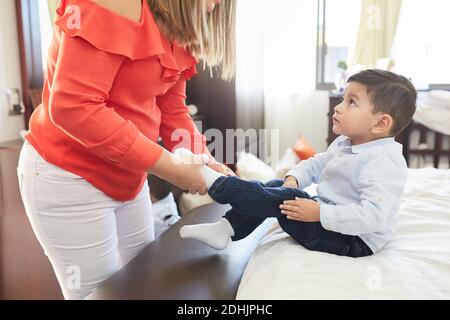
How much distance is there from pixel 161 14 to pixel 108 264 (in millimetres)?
564

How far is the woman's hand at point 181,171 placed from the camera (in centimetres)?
83

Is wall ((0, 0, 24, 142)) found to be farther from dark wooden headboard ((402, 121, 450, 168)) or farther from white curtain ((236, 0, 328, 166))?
dark wooden headboard ((402, 121, 450, 168))

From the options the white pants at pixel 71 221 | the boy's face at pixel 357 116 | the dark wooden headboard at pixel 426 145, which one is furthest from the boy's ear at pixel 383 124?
the dark wooden headboard at pixel 426 145

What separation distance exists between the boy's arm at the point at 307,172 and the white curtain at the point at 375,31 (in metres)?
1.64

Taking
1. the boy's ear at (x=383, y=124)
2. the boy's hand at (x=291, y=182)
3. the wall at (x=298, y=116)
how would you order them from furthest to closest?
the wall at (x=298, y=116), the boy's hand at (x=291, y=182), the boy's ear at (x=383, y=124)

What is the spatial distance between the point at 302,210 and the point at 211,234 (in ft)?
0.75

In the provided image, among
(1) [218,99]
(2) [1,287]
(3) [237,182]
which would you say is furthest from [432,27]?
(2) [1,287]

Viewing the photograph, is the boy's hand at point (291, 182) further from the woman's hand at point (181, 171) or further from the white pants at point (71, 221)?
the white pants at point (71, 221)

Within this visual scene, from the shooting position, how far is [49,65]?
0.86 meters

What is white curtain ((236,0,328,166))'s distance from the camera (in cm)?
257

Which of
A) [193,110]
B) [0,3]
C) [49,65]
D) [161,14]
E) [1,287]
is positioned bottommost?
[1,287]

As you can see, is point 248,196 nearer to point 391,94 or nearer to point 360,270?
point 360,270

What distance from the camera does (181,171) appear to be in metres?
0.84
